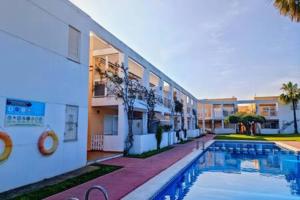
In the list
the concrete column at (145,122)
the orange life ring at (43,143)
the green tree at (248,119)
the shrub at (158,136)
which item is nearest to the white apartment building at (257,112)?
the green tree at (248,119)

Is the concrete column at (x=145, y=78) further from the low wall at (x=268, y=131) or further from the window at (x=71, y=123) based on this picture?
the low wall at (x=268, y=131)

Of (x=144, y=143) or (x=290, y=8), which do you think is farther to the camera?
(x=144, y=143)

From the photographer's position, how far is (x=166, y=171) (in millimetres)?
11367

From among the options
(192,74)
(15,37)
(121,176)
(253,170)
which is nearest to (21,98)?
(15,37)

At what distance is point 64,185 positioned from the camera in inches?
335

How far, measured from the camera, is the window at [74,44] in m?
11.4

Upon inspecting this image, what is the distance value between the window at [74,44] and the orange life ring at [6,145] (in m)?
4.95

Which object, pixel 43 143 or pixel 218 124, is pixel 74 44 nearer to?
pixel 43 143

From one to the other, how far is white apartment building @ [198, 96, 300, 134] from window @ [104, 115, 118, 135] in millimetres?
35691

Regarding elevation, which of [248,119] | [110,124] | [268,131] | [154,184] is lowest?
[154,184]

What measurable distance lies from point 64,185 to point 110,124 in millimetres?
11748

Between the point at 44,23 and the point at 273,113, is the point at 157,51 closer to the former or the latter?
the point at 44,23

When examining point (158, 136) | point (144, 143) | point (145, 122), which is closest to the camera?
point (144, 143)

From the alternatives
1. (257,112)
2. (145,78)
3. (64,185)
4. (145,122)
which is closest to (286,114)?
(257,112)
